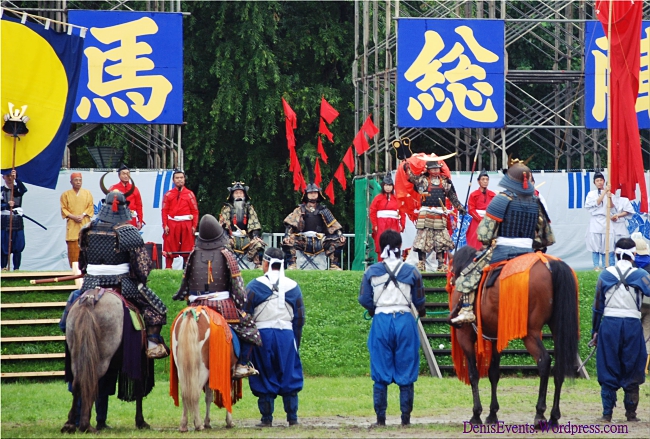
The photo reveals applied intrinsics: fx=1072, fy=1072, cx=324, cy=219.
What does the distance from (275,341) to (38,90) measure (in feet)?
19.9

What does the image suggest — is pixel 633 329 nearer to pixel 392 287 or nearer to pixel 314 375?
pixel 392 287

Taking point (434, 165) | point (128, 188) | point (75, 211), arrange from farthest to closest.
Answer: point (75, 211) < point (128, 188) < point (434, 165)

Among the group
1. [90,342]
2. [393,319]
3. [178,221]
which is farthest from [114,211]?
[178,221]

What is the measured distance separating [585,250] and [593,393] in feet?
30.2

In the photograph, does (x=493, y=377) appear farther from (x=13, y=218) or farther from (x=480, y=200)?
(x=13, y=218)

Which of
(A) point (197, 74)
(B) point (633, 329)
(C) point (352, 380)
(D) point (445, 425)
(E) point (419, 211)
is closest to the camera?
(D) point (445, 425)

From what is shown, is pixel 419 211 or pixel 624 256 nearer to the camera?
pixel 624 256

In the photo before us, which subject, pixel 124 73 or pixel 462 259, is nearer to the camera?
pixel 462 259

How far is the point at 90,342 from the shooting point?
9.50m

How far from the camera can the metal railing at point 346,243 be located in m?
22.5

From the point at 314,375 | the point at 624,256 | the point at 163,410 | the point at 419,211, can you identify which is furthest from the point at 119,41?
the point at 624,256

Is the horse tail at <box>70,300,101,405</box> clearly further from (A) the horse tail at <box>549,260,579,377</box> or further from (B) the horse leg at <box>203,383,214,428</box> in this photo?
(A) the horse tail at <box>549,260,579,377</box>

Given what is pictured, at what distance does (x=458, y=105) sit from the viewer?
830 inches

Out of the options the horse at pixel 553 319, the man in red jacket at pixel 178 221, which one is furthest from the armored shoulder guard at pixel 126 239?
the man in red jacket at pixel 178 221
